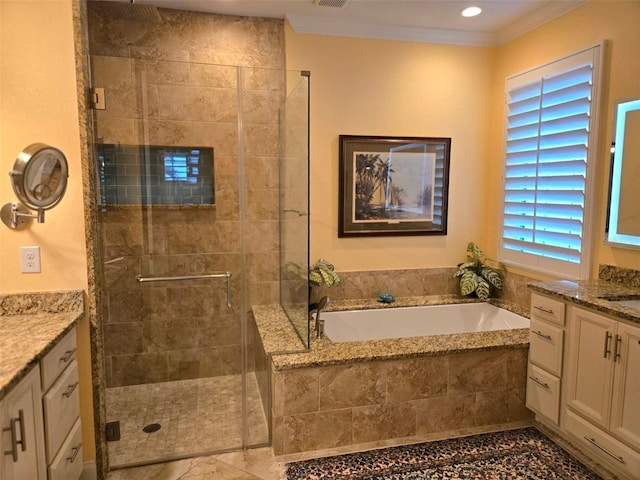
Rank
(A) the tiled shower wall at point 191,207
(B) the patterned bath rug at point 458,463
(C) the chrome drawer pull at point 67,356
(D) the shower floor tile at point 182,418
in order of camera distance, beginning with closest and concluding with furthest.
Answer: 1. (C) the chrome drawer pull at point 67,356
2. (B) the patterned bath rug at point 458,463
3. (D) the shower floor tile at point 182,418
4. (A) the tiled shower wall at point 191,207

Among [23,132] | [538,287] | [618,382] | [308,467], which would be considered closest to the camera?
[23,132]

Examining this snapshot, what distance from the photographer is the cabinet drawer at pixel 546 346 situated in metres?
2.41

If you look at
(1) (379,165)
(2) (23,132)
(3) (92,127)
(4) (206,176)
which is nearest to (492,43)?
(1) (379,165)

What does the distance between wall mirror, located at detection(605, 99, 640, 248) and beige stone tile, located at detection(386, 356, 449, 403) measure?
4.36ft

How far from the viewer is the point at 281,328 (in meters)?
2.82

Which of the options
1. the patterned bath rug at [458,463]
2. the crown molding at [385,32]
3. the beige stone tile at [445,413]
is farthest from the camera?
the crown molding at [385,32]

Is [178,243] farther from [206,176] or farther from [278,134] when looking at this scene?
[278,134]

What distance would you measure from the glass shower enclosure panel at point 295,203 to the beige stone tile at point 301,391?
225 millimetres

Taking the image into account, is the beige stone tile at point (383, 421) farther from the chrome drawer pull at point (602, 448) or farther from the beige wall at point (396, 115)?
the beige wall at point (396, 115)

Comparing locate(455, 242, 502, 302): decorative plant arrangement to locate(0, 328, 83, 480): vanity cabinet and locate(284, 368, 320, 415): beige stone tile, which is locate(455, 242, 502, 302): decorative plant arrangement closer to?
locate(284, 368, 320, 415): beige stone tile

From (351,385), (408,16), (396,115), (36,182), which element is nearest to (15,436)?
(36,182)

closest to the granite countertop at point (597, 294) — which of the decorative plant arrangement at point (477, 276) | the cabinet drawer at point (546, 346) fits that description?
the cabinet drawer at point (546, 346)

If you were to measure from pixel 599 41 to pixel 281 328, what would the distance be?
2.80 metres

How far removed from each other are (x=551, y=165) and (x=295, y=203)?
1.89 meters
